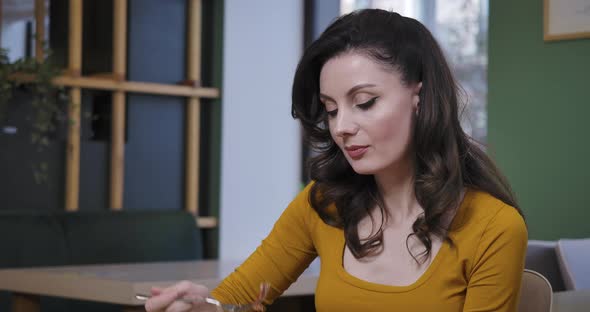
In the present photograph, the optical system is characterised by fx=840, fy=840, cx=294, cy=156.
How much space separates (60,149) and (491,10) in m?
2.05

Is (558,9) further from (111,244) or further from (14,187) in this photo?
(14,187)

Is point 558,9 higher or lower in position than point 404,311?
higher

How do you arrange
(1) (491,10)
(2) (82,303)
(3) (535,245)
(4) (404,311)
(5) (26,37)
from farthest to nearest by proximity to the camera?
(5) (26,37) → (2) (82,303) → (1) (491,10) → (3) (535,245) → (4) (404,311)

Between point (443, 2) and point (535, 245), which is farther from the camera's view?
point (443, 2)

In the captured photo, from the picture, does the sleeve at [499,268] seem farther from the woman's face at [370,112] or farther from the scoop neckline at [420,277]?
the woman's face at [370,112]

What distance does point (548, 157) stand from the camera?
7.31ft

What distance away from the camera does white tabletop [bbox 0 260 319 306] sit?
85.9 inches

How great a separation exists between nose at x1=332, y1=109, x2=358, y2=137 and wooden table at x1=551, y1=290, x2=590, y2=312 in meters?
0.51

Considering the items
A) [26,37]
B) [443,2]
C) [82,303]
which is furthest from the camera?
[443,2]

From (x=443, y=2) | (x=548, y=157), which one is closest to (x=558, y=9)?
(x=548, y=157)

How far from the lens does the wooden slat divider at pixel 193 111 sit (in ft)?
13.1

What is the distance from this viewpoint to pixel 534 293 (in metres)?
1.49

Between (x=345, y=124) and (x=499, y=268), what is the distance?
360mm

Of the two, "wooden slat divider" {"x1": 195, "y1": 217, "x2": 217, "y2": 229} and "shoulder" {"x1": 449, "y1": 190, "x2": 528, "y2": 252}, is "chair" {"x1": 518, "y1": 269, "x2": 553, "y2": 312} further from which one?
"wooden slat divider" {"x1": 195, "y1": 217, "x2": 217, "y2": 229}
